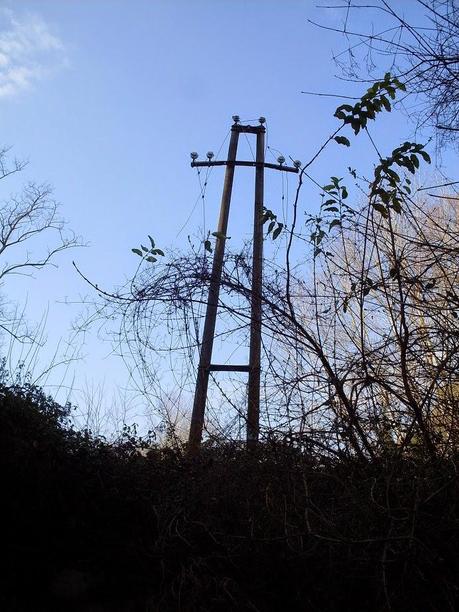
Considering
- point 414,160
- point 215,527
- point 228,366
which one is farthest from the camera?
point 228,366

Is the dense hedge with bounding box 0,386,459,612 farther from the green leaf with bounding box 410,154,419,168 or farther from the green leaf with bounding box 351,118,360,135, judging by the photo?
the green leaf with bounding box 351,118,360,135

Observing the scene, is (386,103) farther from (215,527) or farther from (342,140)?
(215,527)

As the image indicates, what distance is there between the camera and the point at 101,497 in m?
3.94

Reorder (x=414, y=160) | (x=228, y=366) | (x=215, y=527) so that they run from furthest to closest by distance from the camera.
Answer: (x=228, y=366) → (x=215, y=527) → (x=414, y=160)

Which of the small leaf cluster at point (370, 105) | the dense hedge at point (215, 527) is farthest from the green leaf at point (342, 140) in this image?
the dense hedge at point (215, 527)

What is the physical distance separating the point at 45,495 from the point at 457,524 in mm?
2516

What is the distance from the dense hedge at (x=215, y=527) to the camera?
2477 mm

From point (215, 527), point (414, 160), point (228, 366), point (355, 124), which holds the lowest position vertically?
point (215, 527)

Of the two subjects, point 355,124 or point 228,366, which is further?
point 228,366

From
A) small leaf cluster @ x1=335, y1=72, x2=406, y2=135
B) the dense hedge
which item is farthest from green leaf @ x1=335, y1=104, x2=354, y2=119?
the dense hedge

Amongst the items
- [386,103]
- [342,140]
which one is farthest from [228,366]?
[386,103]

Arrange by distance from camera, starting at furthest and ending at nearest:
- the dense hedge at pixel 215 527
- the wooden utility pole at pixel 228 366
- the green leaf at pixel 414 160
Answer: the wooden utility pole at pixel 228 366, the green leaf at pixel 414 160, the dense hedge at pixel 215 527

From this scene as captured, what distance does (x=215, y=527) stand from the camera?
10.5 feet

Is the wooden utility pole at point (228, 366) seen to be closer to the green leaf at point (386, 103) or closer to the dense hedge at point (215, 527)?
the dense hedge at point (215, 527)
